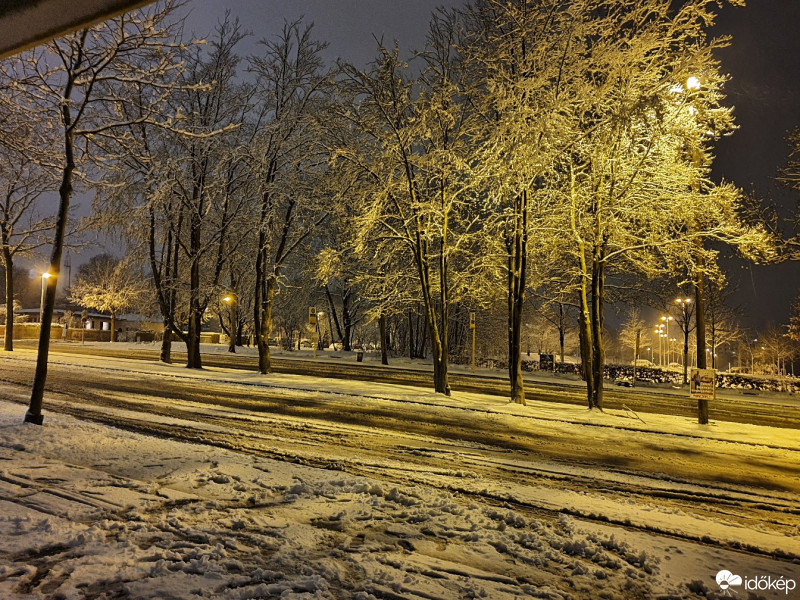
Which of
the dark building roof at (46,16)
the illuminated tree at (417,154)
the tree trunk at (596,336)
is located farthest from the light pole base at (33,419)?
the tree trunk at (596,336)

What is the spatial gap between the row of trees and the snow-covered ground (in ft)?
13.7

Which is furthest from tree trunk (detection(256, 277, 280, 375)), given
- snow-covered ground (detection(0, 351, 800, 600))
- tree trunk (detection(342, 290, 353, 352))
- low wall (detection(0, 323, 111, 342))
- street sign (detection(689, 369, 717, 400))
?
low wall (detection(0, 323, 111, 342))

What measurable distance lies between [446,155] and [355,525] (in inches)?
546

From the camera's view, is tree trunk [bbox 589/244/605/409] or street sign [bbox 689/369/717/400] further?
tree trunk [bbox 589/244/605/409]

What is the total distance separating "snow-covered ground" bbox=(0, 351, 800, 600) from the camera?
4.01 m

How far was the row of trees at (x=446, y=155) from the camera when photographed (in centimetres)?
1036

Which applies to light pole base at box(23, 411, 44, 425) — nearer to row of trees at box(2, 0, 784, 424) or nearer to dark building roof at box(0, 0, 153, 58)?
row of trees at box(2, 0, 784, 424)

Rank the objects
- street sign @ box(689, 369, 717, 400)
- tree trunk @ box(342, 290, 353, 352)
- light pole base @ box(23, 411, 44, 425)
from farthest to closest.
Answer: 1. tree trunk @ box(342, 290, 353, 352)
2. street sign @ box(689, 369, 717, 400)
3. light pole base @ box(23, 411, 44, 425)

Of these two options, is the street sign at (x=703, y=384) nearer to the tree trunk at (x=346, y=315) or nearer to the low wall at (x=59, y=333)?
the tree trunk at (x=346, y=315)

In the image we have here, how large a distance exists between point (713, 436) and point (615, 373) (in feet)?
81.4

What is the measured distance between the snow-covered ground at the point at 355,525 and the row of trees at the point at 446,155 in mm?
4163

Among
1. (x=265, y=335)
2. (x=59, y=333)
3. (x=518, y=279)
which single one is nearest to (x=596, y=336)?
(x=518, y=279)

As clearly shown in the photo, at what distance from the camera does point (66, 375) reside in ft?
59.7

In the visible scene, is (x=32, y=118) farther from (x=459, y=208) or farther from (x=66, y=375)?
(x=459, y=208)
